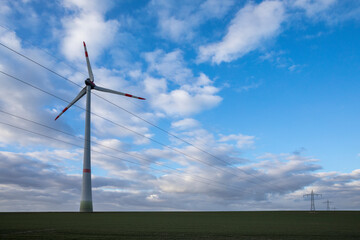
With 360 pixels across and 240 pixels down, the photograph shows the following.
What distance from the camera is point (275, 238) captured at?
29641 mm

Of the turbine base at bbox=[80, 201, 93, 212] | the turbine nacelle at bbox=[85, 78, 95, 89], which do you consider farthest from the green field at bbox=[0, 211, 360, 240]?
the turbine nacelle at bbox=[85, 78, 95, 89]

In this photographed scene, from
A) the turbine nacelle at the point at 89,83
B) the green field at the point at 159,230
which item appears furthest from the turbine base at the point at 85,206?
the turbine nacelle at the point at 89,83

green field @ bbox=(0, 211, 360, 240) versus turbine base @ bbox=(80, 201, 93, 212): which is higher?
green field @ bbox=(0, 211, 360, 240)

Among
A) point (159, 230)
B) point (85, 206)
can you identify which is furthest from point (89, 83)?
point (159, 230)

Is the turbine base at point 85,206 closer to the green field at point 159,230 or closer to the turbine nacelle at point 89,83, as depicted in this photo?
the green field at point 159,230

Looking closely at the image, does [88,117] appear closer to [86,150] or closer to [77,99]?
[86,150]

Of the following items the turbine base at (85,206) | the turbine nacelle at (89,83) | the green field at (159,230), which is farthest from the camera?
the turbine nacelle at (89,83)

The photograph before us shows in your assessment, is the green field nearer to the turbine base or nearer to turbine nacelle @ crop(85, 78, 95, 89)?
the turbine base

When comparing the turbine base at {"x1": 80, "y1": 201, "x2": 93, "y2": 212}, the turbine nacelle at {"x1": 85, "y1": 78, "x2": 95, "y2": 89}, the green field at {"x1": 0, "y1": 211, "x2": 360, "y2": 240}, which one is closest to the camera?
the green field at {"x1": 0, "y1": 211, "x2": 360, "y2": 240}

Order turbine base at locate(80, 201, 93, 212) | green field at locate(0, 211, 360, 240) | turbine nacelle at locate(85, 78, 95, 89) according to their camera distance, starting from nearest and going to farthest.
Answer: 1. green field at locate(0, 211, 360, 240)
2. turbine base at locate(80, 201, 93, 212)
3. turbine nacelle at locate(85, 78, 95, 89)

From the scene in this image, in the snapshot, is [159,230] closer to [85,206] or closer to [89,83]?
[85,206]

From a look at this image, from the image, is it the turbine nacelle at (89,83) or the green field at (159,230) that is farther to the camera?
the turbine nacelle at (89,83)

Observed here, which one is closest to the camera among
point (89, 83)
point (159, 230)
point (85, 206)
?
point (159, 230)

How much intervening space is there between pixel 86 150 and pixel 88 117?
10.6m
